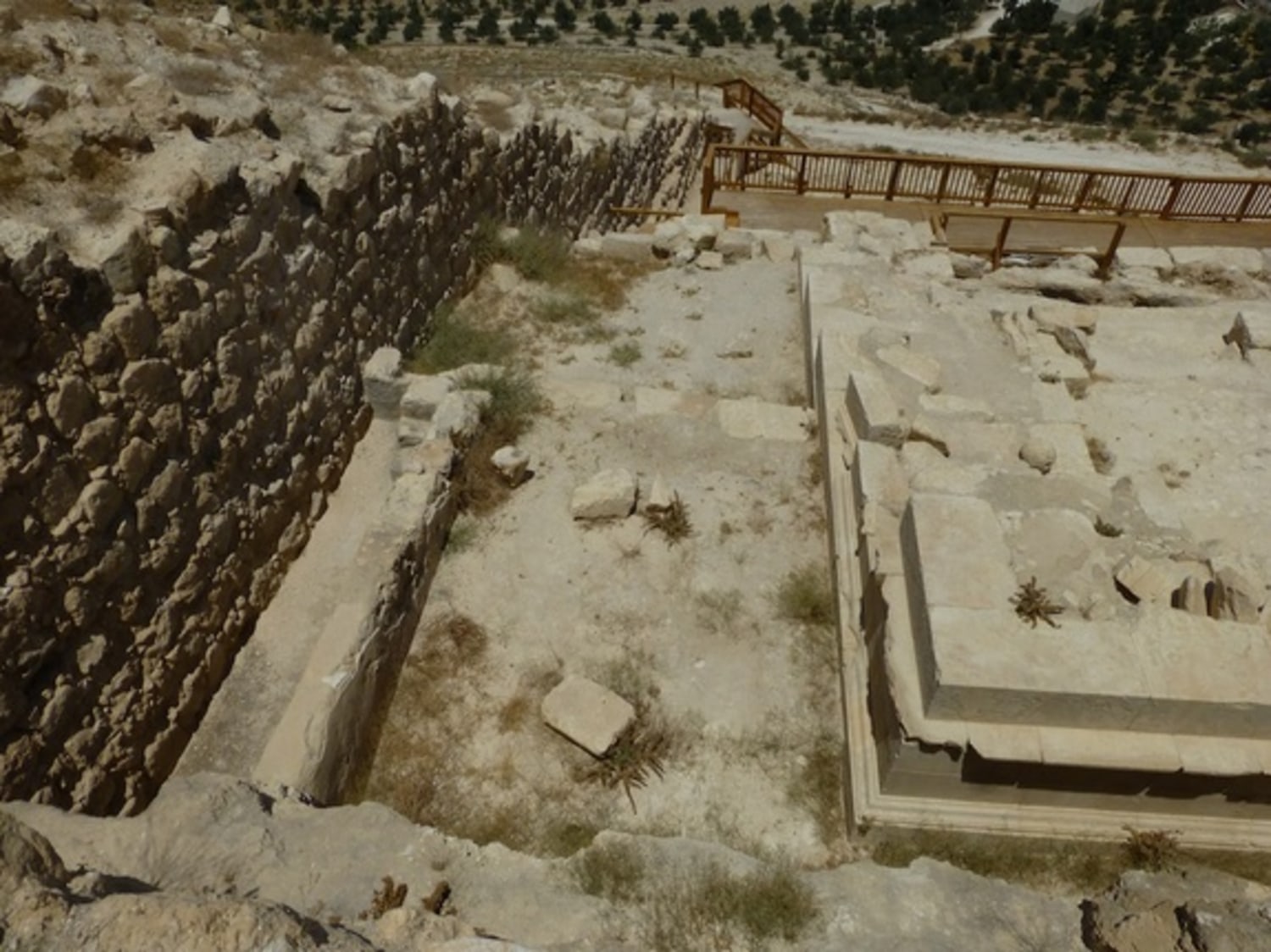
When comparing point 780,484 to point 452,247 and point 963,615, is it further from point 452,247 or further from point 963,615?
point 452,247

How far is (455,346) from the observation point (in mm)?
8758

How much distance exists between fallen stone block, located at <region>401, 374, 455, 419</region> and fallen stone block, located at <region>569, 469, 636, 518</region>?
4.86ft

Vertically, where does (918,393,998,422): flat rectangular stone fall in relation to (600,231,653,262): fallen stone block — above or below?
above

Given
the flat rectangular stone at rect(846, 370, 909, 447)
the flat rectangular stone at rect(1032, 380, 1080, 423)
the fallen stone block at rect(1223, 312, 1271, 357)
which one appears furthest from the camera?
the fallen stone block at rect(1223, 312, 1271, 357)

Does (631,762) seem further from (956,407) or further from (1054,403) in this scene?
(1054,403)

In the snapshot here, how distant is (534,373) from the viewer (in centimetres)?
881

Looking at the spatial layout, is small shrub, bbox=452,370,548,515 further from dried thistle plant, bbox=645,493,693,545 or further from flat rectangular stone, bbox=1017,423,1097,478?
flat rectangular stone, bbox=1017,423,1097,478

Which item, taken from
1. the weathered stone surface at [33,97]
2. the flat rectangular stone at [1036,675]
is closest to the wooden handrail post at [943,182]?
the flat rectangular stone at [1036,675]

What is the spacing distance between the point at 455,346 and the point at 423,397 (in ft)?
4.60

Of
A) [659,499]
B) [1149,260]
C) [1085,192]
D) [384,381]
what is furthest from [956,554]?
[1085,192]

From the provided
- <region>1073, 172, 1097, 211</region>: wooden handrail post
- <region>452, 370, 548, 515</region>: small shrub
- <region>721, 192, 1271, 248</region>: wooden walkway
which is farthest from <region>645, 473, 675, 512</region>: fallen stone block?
<region>1073, 172, 1097, 211</region>: wooden handrail post

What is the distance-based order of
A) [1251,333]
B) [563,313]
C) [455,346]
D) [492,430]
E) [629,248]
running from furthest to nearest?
[629,248], [563,313], [1251,333], [455,346], [492,430]

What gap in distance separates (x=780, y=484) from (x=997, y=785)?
3.24 meters

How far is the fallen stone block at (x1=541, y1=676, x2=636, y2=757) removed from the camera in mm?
5762
